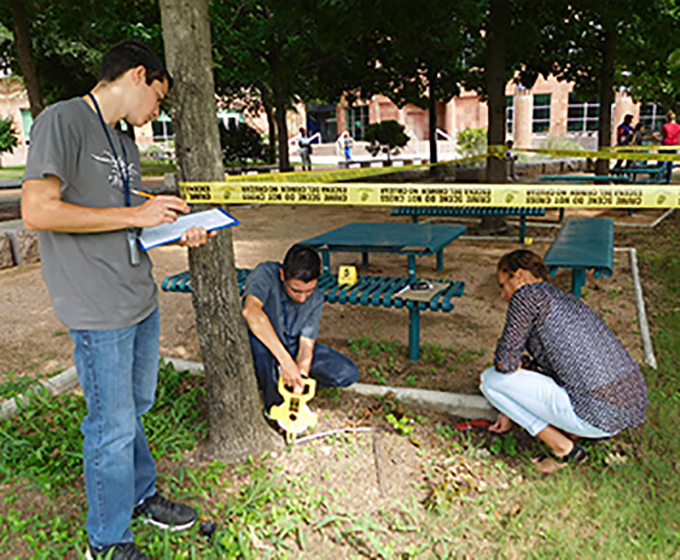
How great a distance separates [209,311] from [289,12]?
6691 millimetres

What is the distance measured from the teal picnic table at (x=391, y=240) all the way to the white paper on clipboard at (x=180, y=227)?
2726 mm

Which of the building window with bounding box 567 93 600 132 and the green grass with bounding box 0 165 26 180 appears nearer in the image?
the green grass with bounding box 0 165 26 180

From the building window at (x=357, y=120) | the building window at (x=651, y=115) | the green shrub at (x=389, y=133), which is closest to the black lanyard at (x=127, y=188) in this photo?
the green shrub at (x=389, y=133)

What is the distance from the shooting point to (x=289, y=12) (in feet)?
26.5

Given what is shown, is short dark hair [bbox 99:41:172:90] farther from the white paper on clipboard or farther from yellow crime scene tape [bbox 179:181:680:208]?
yellow crime scene tape [bbox 179:181:680:208]

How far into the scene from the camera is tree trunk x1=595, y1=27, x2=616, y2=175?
11.2 m

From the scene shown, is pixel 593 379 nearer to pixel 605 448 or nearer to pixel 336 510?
pixel 605 448

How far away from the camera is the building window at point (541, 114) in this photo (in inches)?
1433

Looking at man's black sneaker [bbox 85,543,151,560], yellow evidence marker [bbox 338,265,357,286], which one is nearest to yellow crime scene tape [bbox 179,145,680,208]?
yellow evidence marker [bbox 338,265,357,286]

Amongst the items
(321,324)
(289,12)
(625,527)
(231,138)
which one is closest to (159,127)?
(231,138)

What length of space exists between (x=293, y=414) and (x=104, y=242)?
1.42m

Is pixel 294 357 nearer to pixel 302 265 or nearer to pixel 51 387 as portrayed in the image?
pixel 302 265

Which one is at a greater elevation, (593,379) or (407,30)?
(407,30)

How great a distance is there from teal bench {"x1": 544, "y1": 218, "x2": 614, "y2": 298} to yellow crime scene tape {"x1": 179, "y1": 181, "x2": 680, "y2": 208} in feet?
4.35
